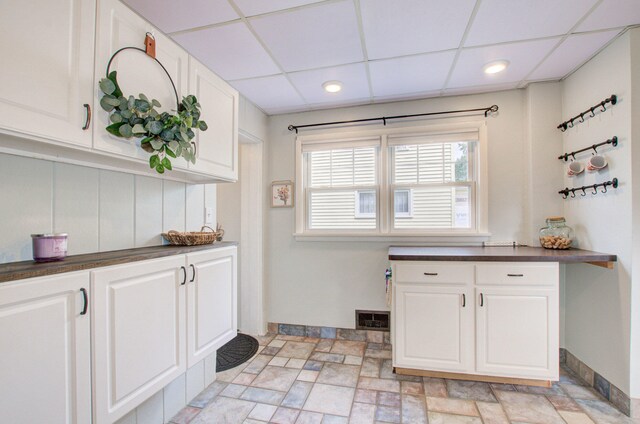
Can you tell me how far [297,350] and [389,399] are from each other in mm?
1012

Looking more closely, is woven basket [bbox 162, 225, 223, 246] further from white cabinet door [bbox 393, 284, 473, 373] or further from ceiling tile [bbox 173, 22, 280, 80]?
white cabinet door [bbox 393, 284, 473, 373]

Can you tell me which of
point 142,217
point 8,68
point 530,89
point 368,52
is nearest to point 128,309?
point 142,217

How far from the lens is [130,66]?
1.26 metres

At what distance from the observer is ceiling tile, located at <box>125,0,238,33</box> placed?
1.51m

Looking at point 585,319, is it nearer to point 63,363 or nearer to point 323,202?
point 323,202

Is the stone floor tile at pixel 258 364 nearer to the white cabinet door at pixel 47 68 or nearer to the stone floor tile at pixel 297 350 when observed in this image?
the stone floor tile at pixel 297 350

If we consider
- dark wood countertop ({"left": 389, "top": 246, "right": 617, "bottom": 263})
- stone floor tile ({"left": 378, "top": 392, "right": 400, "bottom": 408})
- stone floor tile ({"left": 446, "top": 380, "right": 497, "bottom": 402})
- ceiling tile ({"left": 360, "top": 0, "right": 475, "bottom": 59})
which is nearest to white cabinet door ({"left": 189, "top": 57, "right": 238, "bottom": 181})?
ceiling tile ({"left": 360, "top": 0, "right": 475, "bottom": 59})

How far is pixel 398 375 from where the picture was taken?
2.18 meters

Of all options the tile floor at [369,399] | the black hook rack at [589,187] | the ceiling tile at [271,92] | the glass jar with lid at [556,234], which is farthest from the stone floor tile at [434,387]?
the ceiling tile at [271,92]

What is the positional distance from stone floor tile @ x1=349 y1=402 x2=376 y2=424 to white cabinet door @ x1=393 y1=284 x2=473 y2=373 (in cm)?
42

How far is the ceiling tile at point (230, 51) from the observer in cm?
177

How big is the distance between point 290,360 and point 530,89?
312 centimetres

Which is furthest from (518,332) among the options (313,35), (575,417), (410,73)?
(313,35)

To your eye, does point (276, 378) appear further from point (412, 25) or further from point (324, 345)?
point (412, 25)
